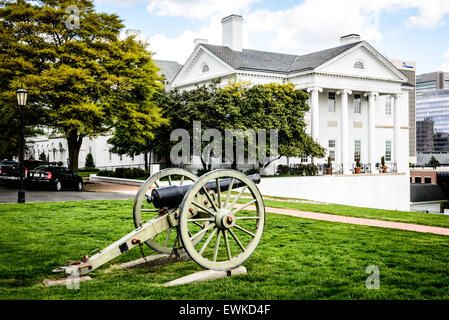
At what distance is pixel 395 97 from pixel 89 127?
32132mm

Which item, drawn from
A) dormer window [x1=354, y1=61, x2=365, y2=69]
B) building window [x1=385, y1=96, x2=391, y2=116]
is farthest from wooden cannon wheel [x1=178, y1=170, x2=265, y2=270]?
building window [x1=385, y1=96, x2=391, y2=116]

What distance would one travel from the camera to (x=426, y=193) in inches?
2406

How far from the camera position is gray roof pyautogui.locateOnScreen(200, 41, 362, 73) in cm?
4166

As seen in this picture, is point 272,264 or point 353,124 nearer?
point 272,264

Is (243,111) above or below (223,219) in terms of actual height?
above

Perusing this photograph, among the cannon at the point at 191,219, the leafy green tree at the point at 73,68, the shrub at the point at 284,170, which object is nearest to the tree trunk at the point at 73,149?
the leafy green tree at the point at 73,68

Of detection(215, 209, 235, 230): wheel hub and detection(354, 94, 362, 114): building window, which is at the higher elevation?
detection(354, 94, 362, 114): building window

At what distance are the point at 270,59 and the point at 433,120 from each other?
161968 millimetres

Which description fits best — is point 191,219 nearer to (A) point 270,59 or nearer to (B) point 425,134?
(A) point 270,59

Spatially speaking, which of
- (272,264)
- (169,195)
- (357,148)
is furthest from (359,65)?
(169,195)

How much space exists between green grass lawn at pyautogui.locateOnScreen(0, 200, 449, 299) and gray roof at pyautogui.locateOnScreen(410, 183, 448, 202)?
165 ft

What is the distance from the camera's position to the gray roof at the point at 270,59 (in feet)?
137

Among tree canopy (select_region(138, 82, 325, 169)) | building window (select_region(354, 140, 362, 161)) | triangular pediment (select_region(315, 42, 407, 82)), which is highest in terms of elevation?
triangular pediment (select_region(315, 42, 407, 82))

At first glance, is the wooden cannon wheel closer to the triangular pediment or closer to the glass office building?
the triangular pediment
